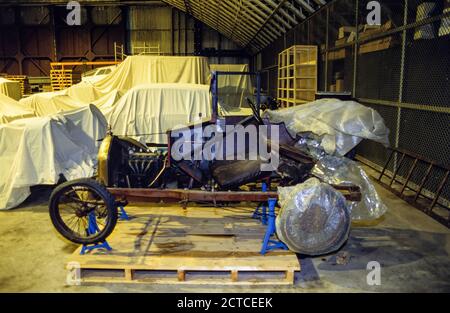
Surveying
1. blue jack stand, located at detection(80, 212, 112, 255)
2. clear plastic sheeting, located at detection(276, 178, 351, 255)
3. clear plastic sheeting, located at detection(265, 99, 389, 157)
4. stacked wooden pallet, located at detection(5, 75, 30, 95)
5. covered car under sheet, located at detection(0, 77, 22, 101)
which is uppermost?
stacked wooden pallet, located at detection(5, 75, 30, 95)

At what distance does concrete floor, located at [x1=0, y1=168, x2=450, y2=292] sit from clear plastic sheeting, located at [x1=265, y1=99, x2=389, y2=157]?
1090mm

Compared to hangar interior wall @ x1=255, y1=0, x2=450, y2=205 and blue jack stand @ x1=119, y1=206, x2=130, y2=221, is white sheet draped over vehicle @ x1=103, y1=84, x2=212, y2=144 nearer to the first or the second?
hangar interior wall @ x1=255, y1=0, x2=450, y2=205

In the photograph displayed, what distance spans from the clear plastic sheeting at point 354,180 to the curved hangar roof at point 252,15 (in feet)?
21.5

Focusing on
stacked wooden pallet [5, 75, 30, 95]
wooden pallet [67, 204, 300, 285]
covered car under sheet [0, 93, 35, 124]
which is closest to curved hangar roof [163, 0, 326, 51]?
covered car under sheet [0, 93, 35, 124]

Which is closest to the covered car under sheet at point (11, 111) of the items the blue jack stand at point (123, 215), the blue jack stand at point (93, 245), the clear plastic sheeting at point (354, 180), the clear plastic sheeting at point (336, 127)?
the blue jack stand at point (123, 215)

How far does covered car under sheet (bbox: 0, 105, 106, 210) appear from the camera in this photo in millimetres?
5656

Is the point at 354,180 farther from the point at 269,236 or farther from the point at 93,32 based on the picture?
the point at 93,32

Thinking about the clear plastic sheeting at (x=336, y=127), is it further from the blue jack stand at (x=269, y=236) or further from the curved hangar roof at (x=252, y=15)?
the curved hangar roof at (x=252, y=15)

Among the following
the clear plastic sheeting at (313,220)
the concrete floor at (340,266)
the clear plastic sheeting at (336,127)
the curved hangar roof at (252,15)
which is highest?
the curved hangar roof at (252,15)

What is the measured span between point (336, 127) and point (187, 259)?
220cm

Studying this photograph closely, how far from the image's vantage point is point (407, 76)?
20.6ft

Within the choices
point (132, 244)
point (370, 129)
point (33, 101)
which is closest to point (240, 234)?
point (132, 244)

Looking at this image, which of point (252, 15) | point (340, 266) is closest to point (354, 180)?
point (340, 266)

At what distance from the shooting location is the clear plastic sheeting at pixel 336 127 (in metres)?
4.47
